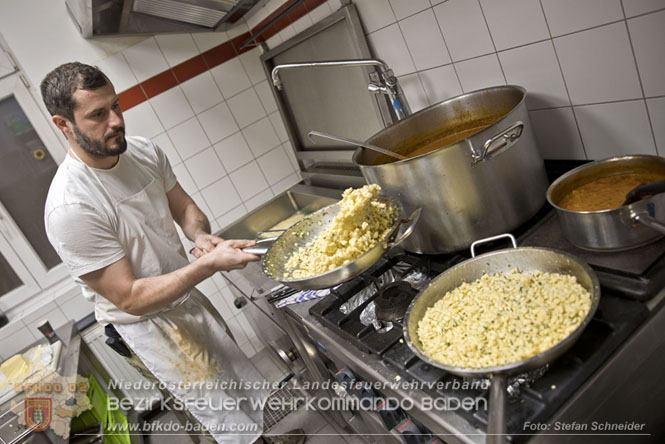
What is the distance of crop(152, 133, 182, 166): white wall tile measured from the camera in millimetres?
2670

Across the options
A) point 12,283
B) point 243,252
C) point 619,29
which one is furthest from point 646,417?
point 12,283

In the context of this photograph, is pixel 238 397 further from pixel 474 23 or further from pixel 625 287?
pixel 474 23

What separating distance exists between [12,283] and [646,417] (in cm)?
324

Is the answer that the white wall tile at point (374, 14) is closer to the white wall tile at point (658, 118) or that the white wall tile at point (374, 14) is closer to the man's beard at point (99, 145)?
the white wall tile at point (658, 118)

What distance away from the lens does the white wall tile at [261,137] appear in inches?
114

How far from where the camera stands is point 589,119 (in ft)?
4.06

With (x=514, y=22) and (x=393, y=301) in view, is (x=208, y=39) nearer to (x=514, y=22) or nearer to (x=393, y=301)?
(x=514, y=22)

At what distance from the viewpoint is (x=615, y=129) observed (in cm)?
120

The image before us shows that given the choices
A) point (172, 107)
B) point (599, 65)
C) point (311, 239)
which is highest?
point (172, 107)

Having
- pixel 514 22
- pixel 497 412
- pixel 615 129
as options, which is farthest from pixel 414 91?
pixel 497 412

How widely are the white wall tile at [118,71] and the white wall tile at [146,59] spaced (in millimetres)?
29

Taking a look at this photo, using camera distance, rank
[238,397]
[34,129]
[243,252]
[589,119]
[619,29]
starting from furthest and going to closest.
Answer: [34,129]
[238,397]
[243,252]
[589,119]
[619,29]

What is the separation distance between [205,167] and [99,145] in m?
1.34

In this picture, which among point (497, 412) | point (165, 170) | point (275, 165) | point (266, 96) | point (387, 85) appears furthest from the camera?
point (275, 165)
